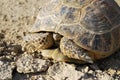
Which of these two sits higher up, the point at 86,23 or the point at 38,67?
the point at 86,23

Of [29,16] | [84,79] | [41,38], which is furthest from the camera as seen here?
[29,16]

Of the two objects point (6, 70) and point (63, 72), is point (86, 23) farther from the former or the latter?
point (6, 70)

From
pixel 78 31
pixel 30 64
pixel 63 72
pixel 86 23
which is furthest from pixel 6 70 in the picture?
pixel 86 23

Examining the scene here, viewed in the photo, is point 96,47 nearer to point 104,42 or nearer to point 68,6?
point 104,42

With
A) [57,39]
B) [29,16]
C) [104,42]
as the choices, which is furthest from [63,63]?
[29,16]

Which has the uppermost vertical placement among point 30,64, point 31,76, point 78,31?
point 78,31

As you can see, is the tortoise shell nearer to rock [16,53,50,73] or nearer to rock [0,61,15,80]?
rock [16,53,50,73]
